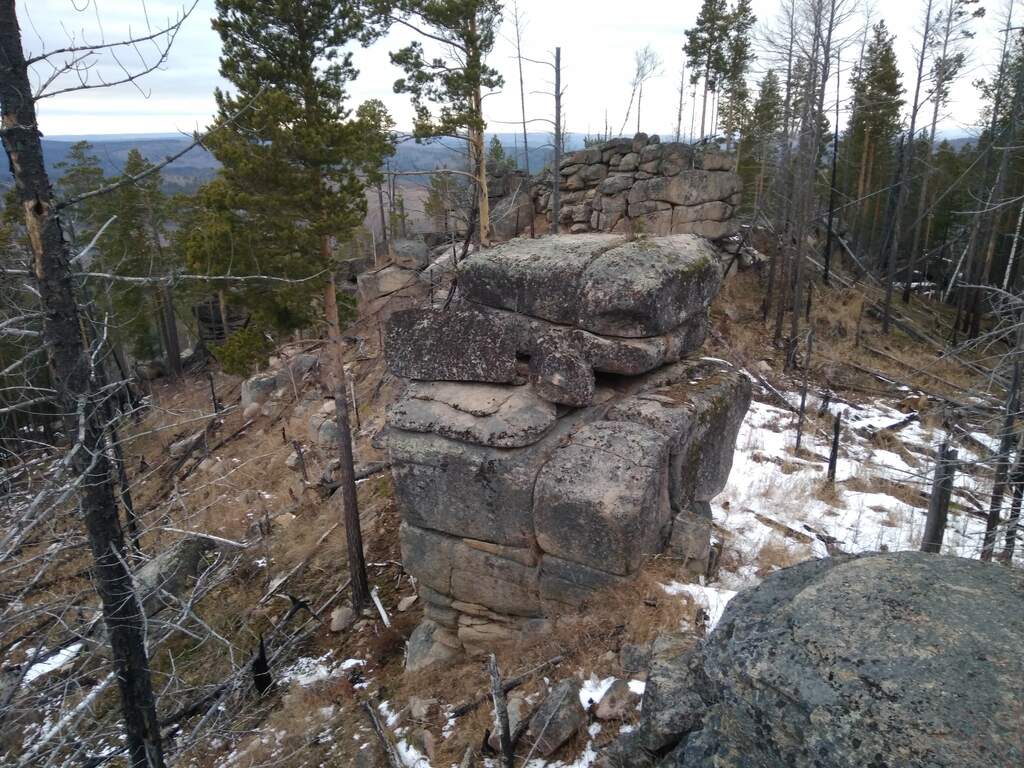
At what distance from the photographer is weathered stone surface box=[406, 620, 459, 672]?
8430mm

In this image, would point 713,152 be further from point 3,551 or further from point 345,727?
point 3,551

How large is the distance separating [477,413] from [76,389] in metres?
4.24

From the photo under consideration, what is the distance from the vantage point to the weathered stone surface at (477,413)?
7430 millimetres

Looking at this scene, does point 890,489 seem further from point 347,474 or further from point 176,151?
point 176,151

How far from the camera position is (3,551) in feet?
12.3

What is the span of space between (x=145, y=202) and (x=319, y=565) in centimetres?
2137

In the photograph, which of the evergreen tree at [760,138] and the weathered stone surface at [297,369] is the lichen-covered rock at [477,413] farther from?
the evergreen tree at [760,138]

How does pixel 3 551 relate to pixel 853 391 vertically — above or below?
above

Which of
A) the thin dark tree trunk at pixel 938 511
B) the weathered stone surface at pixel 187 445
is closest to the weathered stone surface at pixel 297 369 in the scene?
the weathered stone surface at pixel 187 445

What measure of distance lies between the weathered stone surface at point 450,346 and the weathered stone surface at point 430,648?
3580 millimetres

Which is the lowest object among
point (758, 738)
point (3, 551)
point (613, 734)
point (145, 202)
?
point (613, 734)

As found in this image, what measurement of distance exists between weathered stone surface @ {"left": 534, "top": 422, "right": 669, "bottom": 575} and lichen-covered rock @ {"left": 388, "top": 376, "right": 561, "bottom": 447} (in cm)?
51

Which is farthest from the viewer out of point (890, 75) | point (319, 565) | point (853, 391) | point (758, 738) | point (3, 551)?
point (890, 75)

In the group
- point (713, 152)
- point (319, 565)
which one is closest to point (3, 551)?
point (319, 565)
